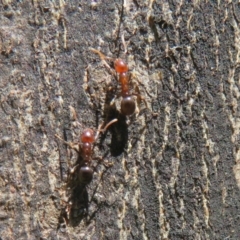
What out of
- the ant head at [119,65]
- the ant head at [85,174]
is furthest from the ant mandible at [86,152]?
the ant head at [119,65]

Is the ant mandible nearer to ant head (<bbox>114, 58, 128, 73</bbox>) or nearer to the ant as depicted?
the ant

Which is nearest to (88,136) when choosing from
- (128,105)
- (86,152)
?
(86,152)

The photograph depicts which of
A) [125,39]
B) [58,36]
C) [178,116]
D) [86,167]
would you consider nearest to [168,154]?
[178,116]

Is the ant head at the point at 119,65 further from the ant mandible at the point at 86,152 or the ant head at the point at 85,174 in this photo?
the ant head at the point at 85,174

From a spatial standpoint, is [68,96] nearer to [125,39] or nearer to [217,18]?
[125,39]

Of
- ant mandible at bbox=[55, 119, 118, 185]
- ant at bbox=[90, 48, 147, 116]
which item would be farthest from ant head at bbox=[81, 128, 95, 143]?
ant at bbox=[90, 48, 147, 116]

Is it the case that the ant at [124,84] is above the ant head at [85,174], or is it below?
above

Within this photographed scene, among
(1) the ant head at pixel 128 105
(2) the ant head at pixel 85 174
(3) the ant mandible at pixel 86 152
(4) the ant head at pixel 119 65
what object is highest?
(4) the ant head at pixel 119 65
